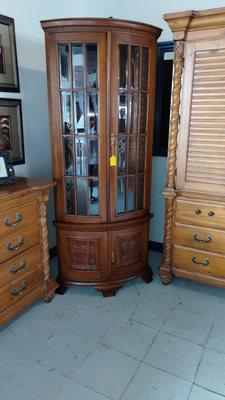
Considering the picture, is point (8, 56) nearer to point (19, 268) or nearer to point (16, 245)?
point (16, 245)

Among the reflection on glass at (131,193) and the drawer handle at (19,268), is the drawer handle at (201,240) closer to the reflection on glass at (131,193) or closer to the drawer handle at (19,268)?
the reflection on glass at (131,193)

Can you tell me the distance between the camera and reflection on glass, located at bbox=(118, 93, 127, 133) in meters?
2.06

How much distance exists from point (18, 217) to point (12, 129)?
0.82 metres

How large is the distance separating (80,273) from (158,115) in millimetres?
1599

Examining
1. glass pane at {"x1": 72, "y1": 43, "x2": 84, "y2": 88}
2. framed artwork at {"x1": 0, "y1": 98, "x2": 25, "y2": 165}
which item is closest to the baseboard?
framed artwork at {"x1": 0, "y1": 98, "x2": 25, "y2": 165}

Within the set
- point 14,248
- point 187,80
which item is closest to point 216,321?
point 14,248

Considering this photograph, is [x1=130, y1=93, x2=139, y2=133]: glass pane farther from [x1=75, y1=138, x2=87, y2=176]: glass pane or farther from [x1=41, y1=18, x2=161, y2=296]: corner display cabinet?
[x1=75, y1=138, x2=87, y2=176]: glass pane

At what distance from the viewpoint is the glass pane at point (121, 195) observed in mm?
2211

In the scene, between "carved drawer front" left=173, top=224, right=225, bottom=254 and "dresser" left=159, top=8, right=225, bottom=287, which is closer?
"dresser" left=159, top=8, right=225, bottom=287

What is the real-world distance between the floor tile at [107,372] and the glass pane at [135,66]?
5.75 ft

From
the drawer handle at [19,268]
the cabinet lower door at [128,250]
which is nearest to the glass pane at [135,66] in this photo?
the cabinet lower door at [128,250]

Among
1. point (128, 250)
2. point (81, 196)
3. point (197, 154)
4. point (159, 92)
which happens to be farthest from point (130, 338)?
point (159, 92)

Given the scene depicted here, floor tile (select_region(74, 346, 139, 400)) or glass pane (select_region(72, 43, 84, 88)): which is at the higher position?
glass pane (select_region(72, 43, 84, 88))

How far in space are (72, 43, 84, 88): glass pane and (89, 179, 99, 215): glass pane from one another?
0.68 m
